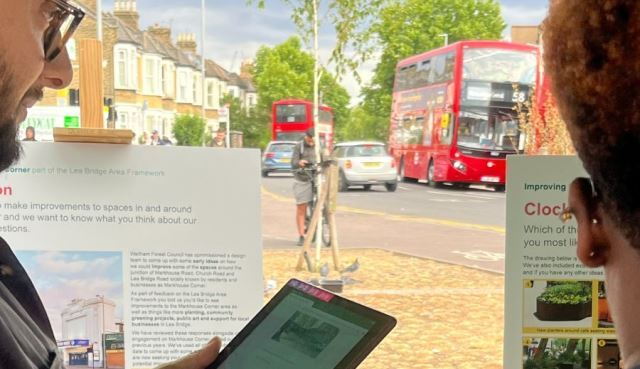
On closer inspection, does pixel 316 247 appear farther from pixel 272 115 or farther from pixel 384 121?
pixel 272 115

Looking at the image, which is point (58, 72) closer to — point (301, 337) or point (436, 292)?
point (301, 337)

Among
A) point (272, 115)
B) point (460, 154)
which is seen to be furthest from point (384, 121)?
point (272, 115)

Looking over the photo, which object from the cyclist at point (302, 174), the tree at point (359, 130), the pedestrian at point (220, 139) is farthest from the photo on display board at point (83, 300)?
the tree at point (359, 130)

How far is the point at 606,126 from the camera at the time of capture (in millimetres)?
518

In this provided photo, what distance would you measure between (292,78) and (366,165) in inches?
108

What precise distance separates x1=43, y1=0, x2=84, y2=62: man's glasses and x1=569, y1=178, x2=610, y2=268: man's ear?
2.85 ft

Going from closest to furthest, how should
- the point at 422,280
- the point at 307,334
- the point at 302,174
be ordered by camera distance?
the point at 307,334
the point at 422,280
the point at 302,174

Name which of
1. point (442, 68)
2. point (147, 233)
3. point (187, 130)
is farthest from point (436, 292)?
point (187, 130)

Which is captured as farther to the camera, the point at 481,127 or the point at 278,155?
the point at 278,155

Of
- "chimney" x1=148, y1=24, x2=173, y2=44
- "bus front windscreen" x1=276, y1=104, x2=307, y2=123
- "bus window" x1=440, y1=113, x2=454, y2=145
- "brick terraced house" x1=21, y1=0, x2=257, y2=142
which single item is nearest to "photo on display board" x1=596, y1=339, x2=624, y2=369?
"chimney" x1=148, y1=24, x2=173, y2=44

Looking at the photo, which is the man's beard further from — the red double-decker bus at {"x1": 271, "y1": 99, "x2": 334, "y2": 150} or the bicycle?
the red double-decker bus at {"x1": 271, "y1": 99, "x2": 334, "y2": 150}

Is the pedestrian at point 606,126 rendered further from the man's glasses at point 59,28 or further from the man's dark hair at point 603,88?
the man's glasses at point 59,28

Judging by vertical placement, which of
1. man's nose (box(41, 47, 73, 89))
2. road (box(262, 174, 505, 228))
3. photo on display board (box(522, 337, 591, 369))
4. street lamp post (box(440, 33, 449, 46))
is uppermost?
street lamp post (box(440, 33, 449, 46))

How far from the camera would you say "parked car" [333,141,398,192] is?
1095 centimetres
